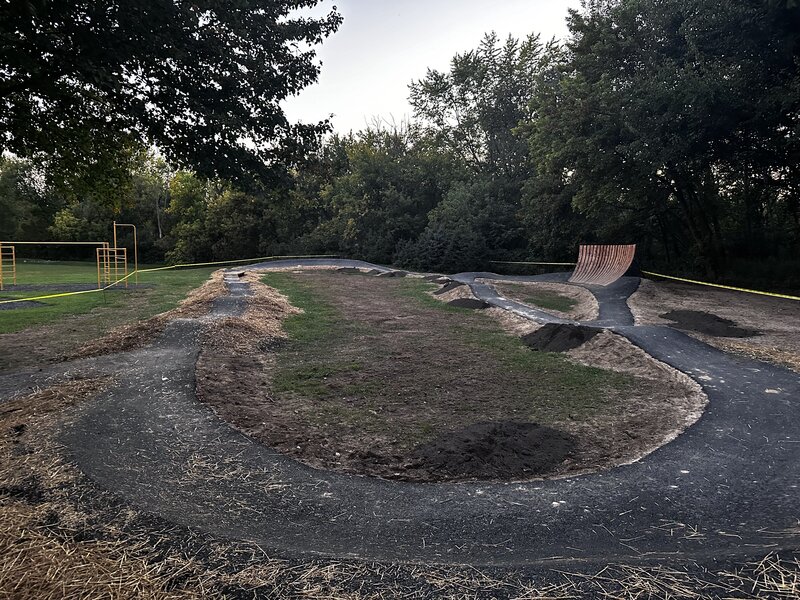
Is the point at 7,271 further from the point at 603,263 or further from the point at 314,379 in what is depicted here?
the point at 603,263

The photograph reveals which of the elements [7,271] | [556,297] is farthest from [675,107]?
[7,271]

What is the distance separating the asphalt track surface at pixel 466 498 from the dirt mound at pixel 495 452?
240mm

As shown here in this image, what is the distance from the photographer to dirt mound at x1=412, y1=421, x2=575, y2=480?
3471mm

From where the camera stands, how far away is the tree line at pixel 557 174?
12.6 m

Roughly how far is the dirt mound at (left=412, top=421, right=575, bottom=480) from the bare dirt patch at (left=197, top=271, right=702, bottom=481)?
1cm

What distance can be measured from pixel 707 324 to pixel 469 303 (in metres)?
5.12

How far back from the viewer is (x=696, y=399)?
16.7ft

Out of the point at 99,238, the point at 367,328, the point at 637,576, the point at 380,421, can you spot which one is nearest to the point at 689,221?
the point at 367,328

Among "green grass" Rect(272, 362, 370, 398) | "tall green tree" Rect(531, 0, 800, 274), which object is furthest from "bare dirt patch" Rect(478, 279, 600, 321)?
"green grass" Rect(272, 362, 370, 398)

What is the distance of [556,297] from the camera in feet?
47.8

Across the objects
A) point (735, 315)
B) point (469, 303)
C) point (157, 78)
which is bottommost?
point (469, 303)

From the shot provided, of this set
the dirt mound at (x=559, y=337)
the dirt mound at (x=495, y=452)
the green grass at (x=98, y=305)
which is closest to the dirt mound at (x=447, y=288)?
the dirt mound at (x=559, y=337)

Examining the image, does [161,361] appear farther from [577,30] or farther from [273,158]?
[577,30]

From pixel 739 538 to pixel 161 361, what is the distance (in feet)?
19.4
